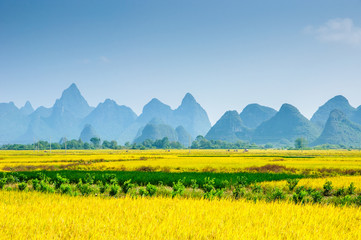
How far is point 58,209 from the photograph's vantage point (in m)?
5.55

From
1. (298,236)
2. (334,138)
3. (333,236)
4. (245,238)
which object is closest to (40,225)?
(245,238)

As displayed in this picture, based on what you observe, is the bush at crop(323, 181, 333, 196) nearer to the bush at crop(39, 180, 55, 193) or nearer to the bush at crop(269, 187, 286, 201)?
the bush at crop(269, 187, 286, 201)

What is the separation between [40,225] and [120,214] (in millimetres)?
1405

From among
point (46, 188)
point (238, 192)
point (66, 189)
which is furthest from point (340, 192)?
point (46, 188)

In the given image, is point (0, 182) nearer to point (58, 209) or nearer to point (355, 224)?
point (58, 209)

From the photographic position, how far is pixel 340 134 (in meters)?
188

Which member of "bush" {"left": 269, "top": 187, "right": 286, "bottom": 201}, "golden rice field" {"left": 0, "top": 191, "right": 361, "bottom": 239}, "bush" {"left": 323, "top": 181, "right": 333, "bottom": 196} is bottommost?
"bush" {"left": 323, "top": 181, "right": 333, "bottom": 196}

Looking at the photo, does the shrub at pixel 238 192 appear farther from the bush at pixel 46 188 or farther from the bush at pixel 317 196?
the bush at pixel 46 188

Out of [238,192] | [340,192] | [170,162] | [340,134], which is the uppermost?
[238,192]

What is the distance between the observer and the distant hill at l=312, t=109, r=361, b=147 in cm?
18438

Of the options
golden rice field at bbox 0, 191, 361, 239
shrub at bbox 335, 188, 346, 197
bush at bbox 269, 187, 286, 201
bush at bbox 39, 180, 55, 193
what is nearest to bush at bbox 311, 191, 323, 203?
bush at bbox 269, 187, 286, 201

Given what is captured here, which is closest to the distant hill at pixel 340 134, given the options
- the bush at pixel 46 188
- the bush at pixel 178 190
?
the bush at pixel 178 190

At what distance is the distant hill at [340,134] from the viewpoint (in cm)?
18438

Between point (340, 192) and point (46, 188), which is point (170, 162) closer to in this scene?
point (46, 188)
